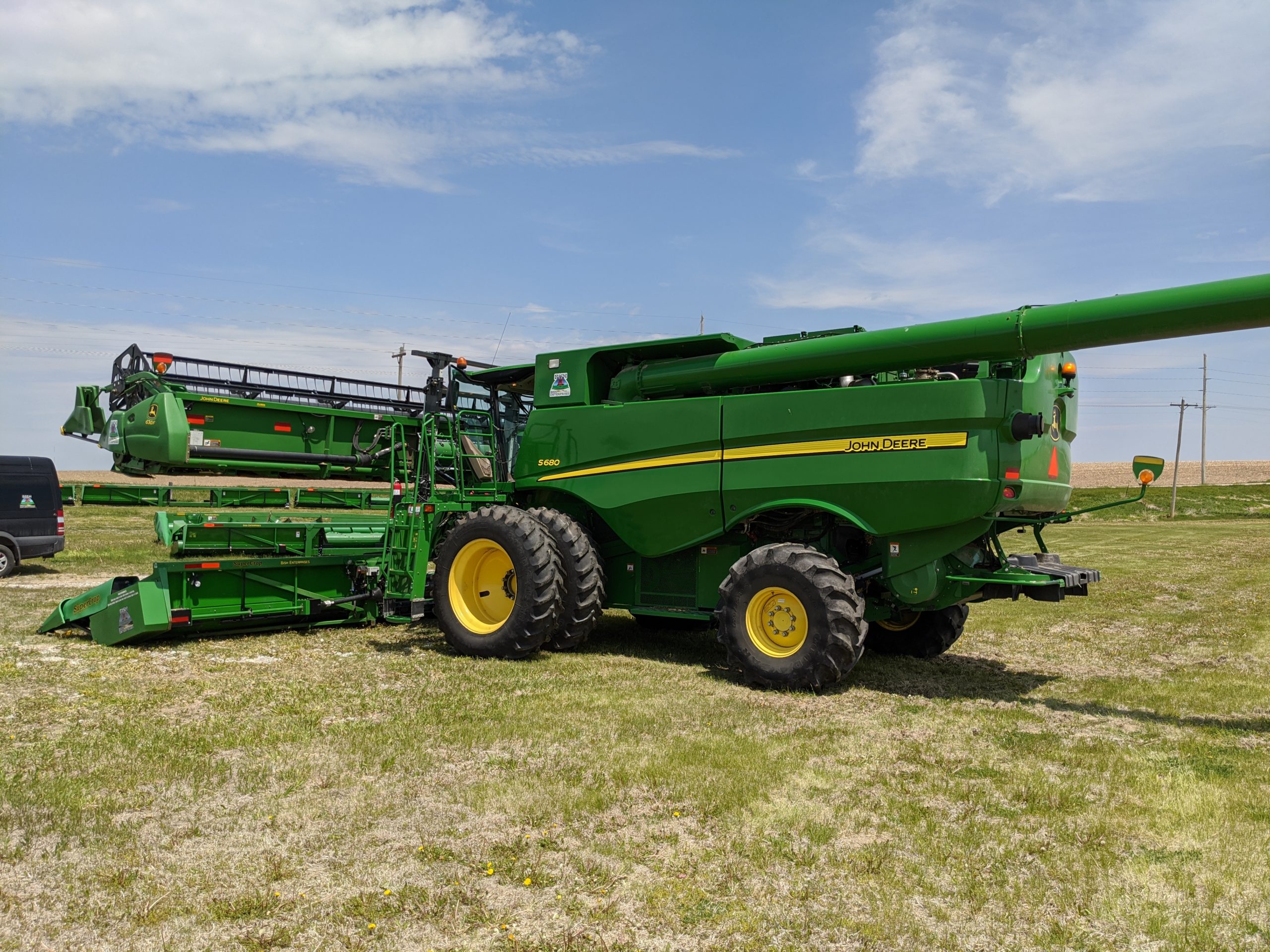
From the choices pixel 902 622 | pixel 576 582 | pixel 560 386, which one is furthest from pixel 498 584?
pixel 902 622

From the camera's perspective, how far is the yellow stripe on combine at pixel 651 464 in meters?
8.52

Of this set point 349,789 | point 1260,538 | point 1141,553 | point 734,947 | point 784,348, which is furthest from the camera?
point 1260,538

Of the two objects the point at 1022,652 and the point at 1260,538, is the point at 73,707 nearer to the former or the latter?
the point at 1022,652

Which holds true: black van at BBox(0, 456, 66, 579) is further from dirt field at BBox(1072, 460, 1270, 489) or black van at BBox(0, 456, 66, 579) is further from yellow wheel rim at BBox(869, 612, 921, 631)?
dirt field at BBox(1072, 460, 1270, 489)

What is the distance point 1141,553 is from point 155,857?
2318cm

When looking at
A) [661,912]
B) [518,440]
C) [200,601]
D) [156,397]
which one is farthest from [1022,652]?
[156,397]

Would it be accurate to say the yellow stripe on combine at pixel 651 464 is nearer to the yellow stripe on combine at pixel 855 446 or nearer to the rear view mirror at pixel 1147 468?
the yellow stripe on combine at pixel 855 446

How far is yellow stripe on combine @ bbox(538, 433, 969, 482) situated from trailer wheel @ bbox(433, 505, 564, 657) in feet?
3.21

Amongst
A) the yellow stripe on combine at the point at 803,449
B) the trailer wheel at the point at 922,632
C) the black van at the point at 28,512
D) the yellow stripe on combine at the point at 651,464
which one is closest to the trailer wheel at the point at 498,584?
the yellow stripe on combine at the point at 651,464

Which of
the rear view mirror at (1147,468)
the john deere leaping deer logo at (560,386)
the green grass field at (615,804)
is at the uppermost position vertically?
the john deere leaping deer logo at (560,386)

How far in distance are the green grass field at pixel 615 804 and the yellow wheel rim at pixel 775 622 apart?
1.70 feet

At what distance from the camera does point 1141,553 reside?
22609 mm

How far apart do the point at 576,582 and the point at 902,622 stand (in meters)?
3.19

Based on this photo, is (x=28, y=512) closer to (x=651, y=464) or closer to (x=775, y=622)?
(x=651, y=464)
